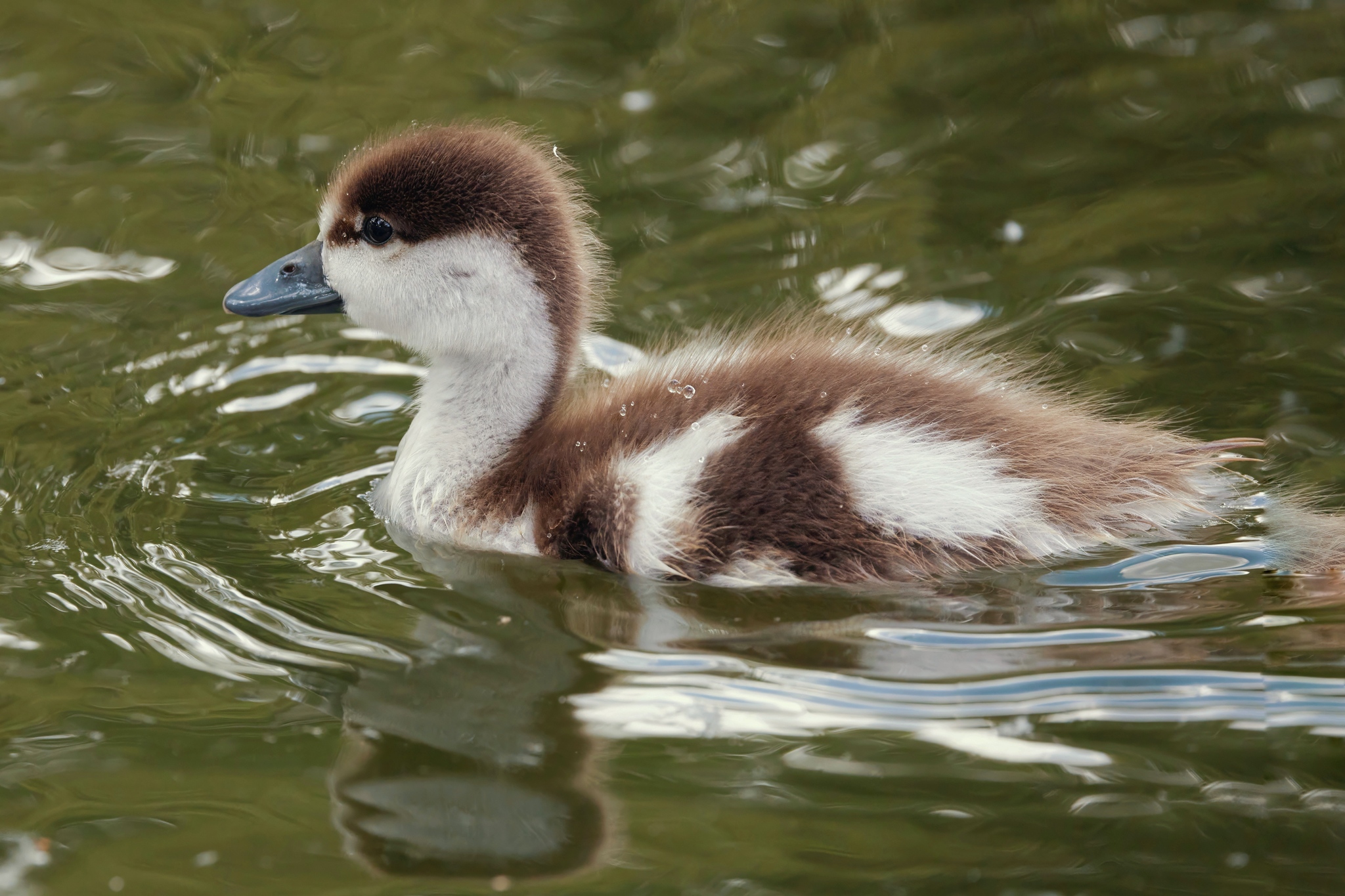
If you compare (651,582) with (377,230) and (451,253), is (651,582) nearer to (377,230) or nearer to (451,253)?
(451,253)

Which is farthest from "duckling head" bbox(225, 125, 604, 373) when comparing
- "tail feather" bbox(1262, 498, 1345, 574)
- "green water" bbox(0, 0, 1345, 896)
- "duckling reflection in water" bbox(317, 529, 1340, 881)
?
"tail feather" bbox(1262, 498, 1345, 574)

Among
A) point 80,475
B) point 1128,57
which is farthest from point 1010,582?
point 1128,57

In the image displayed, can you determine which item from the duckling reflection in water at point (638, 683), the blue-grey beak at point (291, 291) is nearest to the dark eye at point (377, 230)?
the blue-grey beak at point (291, 291)

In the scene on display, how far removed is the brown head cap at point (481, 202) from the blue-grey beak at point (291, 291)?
11 cm

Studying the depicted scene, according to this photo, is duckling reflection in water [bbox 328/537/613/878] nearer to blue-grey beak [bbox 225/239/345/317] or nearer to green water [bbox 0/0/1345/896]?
green water [bbox 0/0/1345/896]

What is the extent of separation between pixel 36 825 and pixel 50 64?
426 cm

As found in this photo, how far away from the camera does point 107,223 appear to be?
5230 millimetres

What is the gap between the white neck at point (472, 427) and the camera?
363cm

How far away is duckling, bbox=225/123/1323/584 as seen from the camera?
A: 316cm

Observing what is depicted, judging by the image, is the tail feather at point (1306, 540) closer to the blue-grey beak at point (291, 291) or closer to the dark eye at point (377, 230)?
the dark eye at point (377, 230)

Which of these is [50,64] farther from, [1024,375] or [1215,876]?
[1215,876]

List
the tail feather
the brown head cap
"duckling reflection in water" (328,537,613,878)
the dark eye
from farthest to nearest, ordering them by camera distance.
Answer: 1. the dark eye
2. the brown head cap
3. the tail feather
4. "duckling reflection in water" (328,537,613,878)

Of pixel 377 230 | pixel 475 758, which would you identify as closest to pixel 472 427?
pixel 377 230

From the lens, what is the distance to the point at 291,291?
378 centimetres
